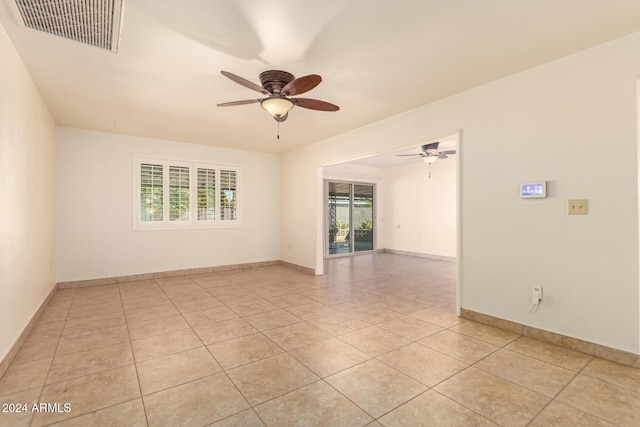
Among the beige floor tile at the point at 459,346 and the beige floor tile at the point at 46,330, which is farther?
the beige floor tile at the point at 46,330

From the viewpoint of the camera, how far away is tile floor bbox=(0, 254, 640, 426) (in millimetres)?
1933

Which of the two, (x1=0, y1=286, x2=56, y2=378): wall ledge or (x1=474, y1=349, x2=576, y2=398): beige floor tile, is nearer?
(x1=474, y1=349, x2=576, y2=398): beige floor tile

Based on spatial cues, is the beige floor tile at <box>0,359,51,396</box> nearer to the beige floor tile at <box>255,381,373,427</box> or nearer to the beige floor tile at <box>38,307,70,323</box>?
the beige floor tile at <box>38,307,70,323</box>

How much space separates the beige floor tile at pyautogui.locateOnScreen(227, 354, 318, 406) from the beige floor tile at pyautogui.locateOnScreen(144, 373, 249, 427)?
78mm

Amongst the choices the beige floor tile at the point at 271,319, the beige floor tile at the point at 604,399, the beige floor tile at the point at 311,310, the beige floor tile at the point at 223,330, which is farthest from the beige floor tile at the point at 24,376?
the beige floor tile at the point at 604,399

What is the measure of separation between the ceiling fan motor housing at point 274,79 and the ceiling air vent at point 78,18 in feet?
4.03

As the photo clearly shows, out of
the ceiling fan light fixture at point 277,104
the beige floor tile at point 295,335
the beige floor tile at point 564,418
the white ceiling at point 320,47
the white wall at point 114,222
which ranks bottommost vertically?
the beige floor tile at point 564,418

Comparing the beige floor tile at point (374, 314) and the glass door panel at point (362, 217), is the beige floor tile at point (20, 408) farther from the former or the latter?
the glass door panel at point (362, 217)

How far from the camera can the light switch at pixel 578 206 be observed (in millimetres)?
2746

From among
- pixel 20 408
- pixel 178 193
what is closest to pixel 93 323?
pixel 20 408

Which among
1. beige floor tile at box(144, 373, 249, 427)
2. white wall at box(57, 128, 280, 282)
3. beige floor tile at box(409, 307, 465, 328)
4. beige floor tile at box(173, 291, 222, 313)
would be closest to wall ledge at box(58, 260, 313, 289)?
white wall at box(57, 128, 280, 282)

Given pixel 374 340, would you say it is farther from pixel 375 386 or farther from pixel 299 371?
pixel 299 371

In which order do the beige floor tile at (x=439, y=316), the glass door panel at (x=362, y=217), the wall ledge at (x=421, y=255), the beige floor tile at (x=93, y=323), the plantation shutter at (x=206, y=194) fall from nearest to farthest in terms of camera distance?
the beige floor tile at (x=93, y=323), the beige floor tile at (x=439, y=316), the plantation shutter at (x=206, y=194), the wall ledge at (x=421, y=255), the glass door panel at (x=362, y=217)

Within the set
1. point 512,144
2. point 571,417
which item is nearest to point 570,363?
point 571,417
